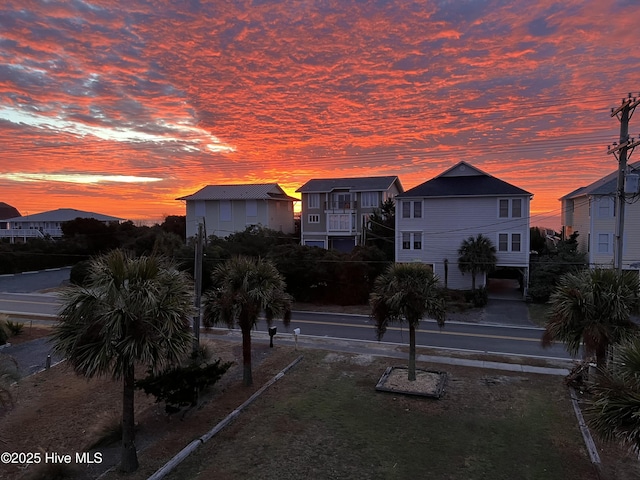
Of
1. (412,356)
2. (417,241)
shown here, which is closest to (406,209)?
(417,241)

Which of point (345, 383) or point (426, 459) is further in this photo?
point (345, 383)

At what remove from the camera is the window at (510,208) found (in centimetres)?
3086

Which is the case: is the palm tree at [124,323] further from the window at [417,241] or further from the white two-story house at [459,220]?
the window at [417,241]

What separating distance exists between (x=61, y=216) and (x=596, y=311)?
7416 cm

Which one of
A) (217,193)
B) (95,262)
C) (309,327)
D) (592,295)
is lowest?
(309,327)

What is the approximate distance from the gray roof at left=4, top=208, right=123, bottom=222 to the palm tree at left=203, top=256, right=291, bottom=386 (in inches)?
2305

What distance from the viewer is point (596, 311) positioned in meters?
10.4

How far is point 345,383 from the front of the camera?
13812 millimetres

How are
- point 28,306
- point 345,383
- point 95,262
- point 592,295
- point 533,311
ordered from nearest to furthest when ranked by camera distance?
point 95,262, point 592,295, point 345,383, point 533,311, point 28,306

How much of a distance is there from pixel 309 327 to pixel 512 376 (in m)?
11.4

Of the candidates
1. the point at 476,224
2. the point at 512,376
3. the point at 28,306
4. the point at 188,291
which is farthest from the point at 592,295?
the point at 28,306

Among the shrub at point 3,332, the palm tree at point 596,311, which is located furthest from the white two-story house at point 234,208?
the palm tree at point 596,311

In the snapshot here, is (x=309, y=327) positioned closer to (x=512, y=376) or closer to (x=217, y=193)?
(x=512, y=376)

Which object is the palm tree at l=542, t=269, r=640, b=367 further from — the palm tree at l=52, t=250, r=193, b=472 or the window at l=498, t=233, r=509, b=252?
the window at l=498, t=233, r=509, b=252
